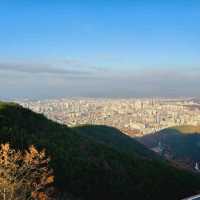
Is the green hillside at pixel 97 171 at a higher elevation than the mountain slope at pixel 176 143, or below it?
higher

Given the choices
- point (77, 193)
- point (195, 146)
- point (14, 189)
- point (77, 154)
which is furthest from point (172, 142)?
point (14, 189)

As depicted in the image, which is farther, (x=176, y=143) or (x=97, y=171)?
(x=176, y=143)

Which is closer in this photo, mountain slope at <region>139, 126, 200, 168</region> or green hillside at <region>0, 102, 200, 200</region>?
green hillside at <region>0, 102, 200, 200</region>

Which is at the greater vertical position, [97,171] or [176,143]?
[97,171]

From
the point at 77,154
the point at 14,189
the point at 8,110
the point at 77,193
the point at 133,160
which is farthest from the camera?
the point at 8,110

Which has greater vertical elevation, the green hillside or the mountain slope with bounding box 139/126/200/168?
the green hillside

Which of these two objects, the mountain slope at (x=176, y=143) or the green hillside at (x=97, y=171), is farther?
the mountain slope at (x=176, y=143)

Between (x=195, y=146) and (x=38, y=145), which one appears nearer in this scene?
(x=38, y=145)

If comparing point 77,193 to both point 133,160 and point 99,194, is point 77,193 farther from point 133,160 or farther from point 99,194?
point 133,160
